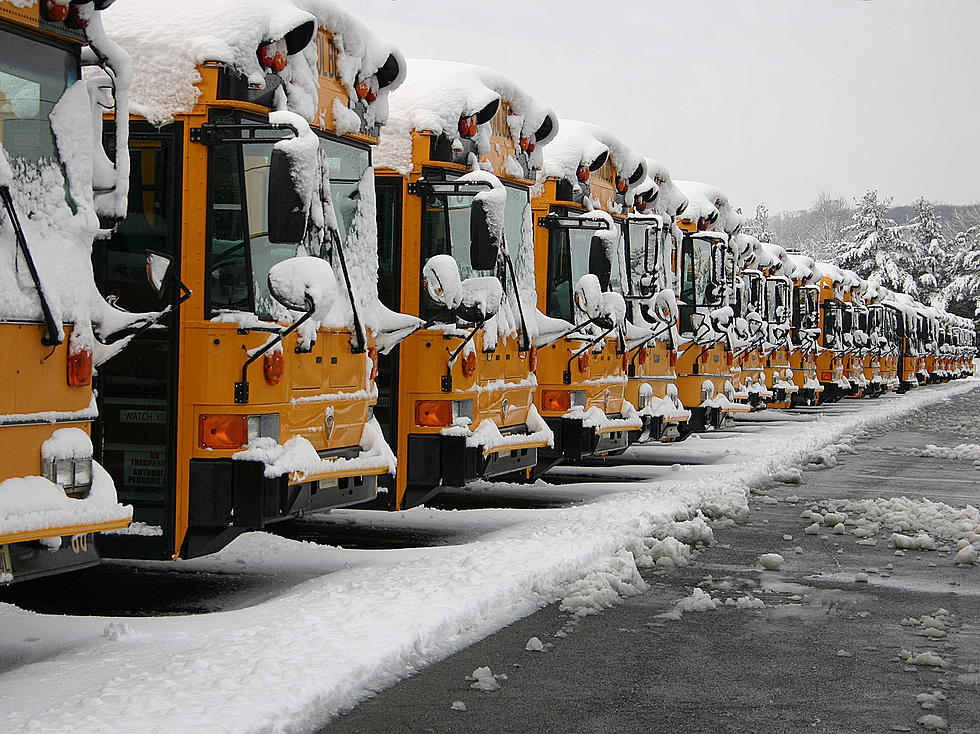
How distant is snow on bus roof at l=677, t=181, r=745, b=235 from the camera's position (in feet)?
56.5

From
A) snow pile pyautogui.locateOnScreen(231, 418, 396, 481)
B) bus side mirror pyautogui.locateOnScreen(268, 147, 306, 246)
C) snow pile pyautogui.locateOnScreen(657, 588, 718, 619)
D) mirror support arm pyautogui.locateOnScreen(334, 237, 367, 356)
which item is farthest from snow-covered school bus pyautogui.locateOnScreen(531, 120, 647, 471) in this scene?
bus side mirror pyautogui.locateOnScreen(268, 147, 306, 246)

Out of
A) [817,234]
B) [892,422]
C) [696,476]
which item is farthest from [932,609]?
[817,234]

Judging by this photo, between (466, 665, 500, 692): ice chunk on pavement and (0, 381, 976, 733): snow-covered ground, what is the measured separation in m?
0.32

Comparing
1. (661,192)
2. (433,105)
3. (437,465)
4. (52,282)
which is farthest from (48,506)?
(661,192)

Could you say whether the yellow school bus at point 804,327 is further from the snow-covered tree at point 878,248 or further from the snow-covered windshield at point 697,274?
the snow-covered tree at point 878,248

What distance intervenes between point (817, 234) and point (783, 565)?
382ft

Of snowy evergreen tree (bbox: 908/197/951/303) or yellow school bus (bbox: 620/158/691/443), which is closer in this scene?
yellow school bus (bbox: 620/158/691/443)

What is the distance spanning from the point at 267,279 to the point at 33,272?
2.05m

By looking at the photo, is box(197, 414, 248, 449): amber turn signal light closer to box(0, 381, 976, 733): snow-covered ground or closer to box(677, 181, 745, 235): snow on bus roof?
box(0, 381, 976, 733): snow-covered ground

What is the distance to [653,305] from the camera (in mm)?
13906

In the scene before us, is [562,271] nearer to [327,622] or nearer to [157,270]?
[327,622]

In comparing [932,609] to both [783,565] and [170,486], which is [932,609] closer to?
[783,565]

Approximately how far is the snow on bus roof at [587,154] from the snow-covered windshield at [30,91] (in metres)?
7.15

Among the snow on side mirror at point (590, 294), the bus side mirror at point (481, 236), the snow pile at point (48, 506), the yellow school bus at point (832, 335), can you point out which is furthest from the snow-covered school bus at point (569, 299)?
the yellow school bus at point (832, 335)
